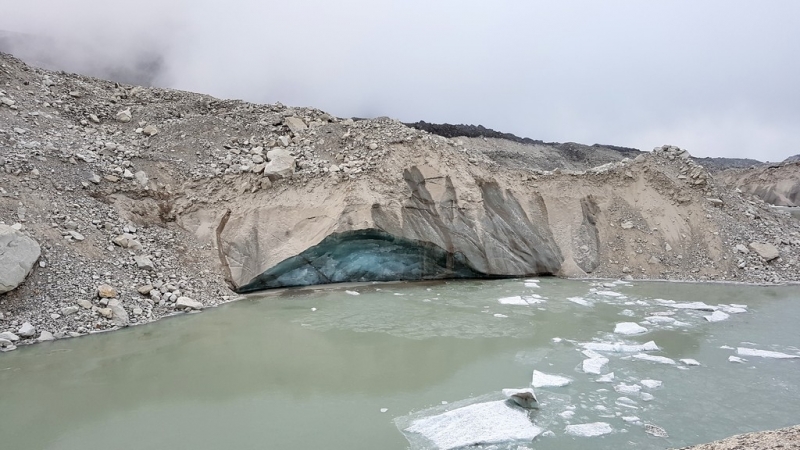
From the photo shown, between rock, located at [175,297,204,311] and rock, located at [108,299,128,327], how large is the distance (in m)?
0.93

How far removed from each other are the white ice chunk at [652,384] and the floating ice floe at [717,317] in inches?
150

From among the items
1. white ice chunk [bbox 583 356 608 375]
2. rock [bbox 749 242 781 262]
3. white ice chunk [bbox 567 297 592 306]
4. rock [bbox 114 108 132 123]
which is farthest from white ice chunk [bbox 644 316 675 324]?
rock [bbox 114 108 132 123]

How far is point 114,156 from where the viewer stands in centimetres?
1091

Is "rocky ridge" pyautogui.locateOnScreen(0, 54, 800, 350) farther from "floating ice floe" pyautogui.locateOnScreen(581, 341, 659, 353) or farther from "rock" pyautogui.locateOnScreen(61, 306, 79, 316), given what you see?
"floating ice floe" pyautogui.locateOnScreen(581, 341, 659, 353)

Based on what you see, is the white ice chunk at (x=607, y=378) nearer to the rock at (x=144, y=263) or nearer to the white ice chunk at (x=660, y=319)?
the white ice chunk at (x=660, y=319)

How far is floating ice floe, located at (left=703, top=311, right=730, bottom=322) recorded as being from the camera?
840 cm

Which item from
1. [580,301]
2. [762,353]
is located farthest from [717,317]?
[580,301]

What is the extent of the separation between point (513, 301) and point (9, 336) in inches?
333

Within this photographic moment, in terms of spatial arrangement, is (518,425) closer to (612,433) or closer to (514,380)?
(612,433)

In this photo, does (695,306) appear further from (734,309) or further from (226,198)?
(226,198)

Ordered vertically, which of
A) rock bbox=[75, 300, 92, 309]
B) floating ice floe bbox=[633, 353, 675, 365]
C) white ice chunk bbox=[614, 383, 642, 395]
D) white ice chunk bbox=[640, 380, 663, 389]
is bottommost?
white ice chunk bbox=[614, 383, 642, 395]

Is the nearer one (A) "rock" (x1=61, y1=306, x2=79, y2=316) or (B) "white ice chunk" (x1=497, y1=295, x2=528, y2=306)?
(A) "rock" (x1=61, y1=306, x2=79, y2=316)

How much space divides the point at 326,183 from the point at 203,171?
118 inches

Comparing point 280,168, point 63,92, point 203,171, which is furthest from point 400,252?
point 63,92
